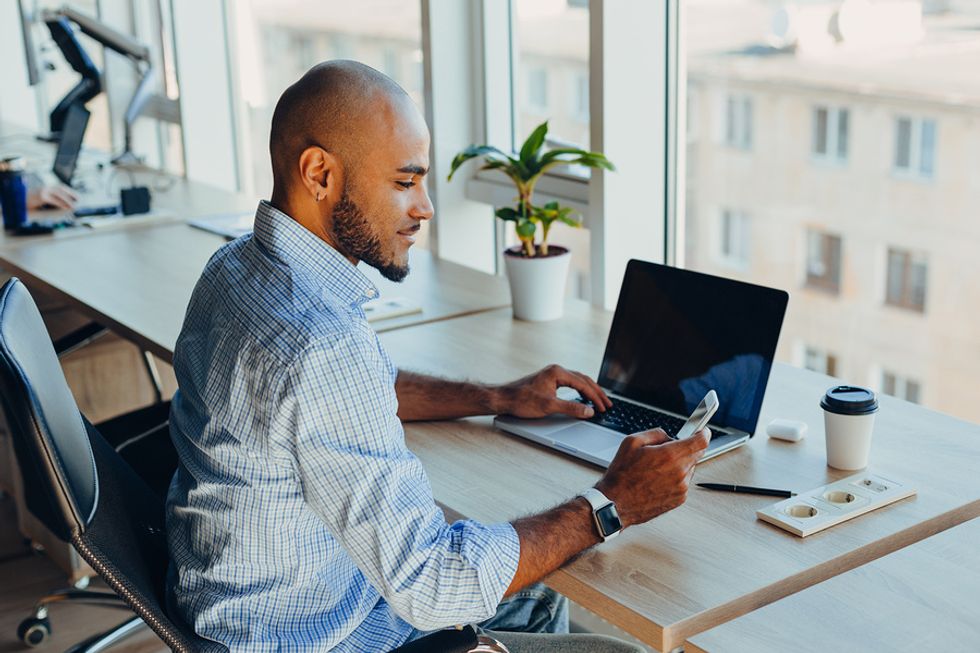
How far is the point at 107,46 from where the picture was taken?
4.07 meters

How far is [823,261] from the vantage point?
7.60 feet

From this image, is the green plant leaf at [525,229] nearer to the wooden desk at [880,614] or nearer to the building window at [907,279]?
the building window at [907,279]

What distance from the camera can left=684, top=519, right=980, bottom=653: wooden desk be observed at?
114cm

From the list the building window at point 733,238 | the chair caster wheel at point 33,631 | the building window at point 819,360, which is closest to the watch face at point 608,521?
the building window at point 819,360

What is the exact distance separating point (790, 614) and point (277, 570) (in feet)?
1.96

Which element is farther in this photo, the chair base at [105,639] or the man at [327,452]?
the chair base at [105,639]

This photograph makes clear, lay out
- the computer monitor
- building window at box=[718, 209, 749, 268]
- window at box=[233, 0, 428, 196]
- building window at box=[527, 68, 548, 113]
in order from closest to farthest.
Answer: building window at box=[718, 209, 749, 268], building window at box=[527, 68, 548, 113], window at box=[233, 0, 428, 196], the computer monitor

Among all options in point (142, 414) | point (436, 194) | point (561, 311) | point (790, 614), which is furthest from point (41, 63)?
point (790, 614)

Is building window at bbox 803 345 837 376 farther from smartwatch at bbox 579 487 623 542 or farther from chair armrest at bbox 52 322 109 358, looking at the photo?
chair armrest at bbox 52 322 109 358

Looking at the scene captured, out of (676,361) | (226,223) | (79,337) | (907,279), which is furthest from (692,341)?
(226,223)

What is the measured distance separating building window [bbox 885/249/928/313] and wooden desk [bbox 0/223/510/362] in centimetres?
78

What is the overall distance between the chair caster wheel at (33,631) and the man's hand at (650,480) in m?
1.76

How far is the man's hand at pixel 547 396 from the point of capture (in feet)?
5.84

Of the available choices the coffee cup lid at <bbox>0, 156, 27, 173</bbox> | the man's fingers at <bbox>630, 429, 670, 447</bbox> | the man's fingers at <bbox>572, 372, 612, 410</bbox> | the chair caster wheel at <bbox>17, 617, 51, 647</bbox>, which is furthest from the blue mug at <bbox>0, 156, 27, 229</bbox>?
the man's fingers at <bbox>630, 429, 670, 447</bbox>
